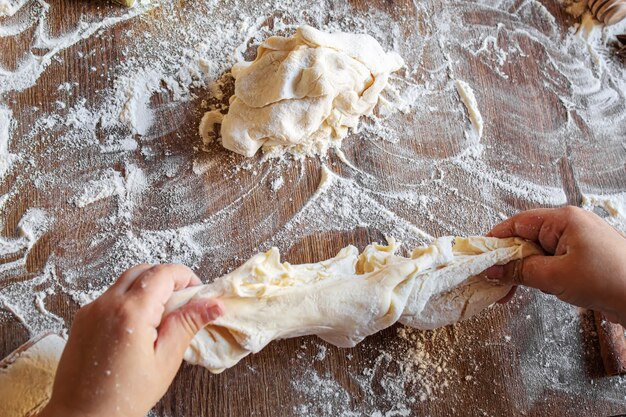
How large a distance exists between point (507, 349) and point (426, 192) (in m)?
0.39

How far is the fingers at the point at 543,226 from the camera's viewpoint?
1.08 m

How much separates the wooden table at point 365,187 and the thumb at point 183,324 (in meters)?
0.26

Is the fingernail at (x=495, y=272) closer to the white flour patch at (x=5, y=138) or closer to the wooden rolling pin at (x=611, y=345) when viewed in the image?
the wooden rolling pin at (x=611, y=345)

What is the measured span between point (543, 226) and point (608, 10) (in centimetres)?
71

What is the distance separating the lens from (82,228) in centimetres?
121

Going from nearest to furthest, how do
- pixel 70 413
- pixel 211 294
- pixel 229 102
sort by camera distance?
pixel 70 413 → pixel 211 294 → pixel 229 102

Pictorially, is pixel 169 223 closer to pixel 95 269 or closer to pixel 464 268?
pixel 95 269

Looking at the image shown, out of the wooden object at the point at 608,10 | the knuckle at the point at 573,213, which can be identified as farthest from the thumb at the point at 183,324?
the wooden object at the point at 608,10

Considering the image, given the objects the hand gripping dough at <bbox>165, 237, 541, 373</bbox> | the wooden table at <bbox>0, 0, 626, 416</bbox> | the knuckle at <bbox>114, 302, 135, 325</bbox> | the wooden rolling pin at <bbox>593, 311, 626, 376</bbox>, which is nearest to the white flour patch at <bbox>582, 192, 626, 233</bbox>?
the wooden table at <bbox>0, 0, 626, 416</bbox>

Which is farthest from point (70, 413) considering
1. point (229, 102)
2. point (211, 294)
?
point (229, 102)

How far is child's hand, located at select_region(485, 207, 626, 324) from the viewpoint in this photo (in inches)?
40.1

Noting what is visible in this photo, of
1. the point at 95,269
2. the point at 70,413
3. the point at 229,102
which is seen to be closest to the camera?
the point at 70,413

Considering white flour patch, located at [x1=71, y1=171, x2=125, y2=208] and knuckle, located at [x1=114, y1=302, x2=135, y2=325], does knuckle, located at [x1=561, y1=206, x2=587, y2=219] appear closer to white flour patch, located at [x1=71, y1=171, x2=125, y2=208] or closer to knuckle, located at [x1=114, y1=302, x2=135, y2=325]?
knuckle, located at [x1=114, y1=302, x2=135, y2=325]

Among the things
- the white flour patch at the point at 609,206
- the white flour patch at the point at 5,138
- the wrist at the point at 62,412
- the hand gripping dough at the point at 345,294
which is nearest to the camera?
the wrist at the point at 62,412
